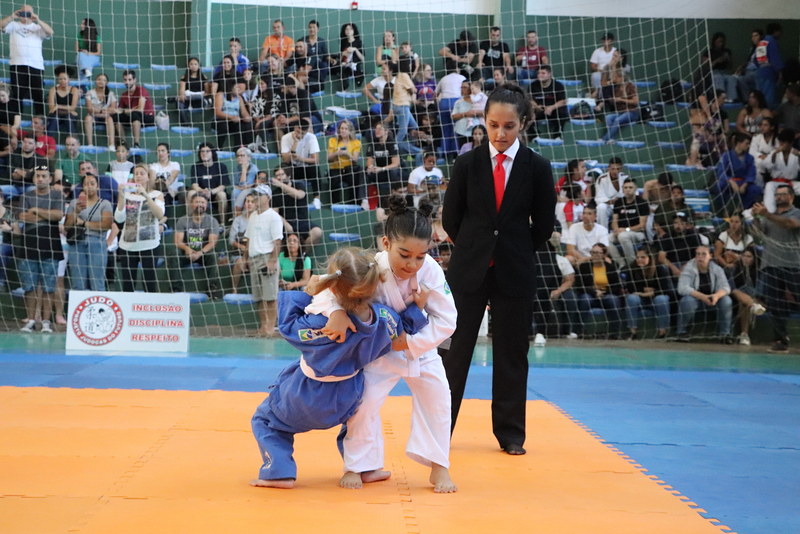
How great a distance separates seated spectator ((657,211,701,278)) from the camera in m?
10.6

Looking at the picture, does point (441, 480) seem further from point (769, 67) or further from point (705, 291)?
point (769, 67)

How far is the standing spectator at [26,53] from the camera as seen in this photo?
38.9 ft

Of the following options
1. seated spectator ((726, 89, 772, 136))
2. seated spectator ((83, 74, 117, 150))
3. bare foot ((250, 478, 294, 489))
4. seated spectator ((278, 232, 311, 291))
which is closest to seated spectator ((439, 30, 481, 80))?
seated spectator ((278, 232, 311, 291))

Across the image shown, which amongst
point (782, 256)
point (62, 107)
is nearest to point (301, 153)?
point (62, 107)

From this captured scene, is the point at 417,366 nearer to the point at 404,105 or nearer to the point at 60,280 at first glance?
the point at 60,280

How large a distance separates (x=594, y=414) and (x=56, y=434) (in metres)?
3.13

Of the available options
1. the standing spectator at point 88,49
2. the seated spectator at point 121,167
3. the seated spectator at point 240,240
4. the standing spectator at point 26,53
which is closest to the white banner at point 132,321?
the seated spectator at point 240,240

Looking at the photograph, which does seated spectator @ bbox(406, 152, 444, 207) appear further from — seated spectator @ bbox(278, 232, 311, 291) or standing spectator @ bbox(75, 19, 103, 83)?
standing spectator @ bbox(75, 19, 103, 83)

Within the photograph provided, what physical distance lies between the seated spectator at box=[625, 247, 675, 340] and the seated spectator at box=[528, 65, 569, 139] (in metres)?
2.54

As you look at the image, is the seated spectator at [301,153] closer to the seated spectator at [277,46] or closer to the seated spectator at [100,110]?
the seated spectator at [277,46]

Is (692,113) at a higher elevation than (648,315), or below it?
higher

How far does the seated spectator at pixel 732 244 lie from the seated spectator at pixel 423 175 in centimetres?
345

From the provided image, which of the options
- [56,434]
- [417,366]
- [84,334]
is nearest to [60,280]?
[84,334]

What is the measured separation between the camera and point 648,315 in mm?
10594
